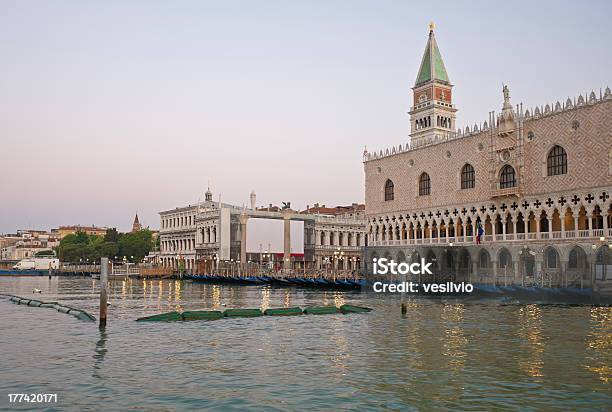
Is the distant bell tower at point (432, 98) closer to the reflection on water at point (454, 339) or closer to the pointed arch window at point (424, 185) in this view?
the pointed arch window at point (424, 185)

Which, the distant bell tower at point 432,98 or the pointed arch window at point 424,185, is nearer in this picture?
the pointed arch window at point 424,185

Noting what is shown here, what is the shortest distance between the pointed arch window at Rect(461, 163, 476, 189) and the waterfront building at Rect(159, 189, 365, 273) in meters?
25.4

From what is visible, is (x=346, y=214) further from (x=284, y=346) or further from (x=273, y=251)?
(x=284, y=346)

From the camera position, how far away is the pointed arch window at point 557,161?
137 feet

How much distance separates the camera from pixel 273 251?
79.9 m

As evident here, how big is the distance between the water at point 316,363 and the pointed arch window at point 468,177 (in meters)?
23.4

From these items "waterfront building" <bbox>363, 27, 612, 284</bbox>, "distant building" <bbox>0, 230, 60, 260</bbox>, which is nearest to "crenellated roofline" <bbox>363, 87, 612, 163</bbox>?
"waterfront building" <bbox>363, 27, 612, 284</bbox>

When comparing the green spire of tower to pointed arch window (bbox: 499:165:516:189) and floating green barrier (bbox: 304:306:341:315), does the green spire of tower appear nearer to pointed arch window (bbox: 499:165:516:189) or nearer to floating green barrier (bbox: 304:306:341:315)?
pointed arch window (bbox: 499:165:516:189)

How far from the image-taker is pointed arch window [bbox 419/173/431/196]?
174 feet

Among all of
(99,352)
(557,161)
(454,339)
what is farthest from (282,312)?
(557,161)

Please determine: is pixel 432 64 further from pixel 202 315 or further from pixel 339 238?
pixel 202 315

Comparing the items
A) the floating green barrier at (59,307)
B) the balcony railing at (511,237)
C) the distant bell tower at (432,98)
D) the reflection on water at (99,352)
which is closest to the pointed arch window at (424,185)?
the balcony railing at (511,237)

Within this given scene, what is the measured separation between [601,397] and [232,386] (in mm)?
6938

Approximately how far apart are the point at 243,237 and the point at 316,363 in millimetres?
60899
